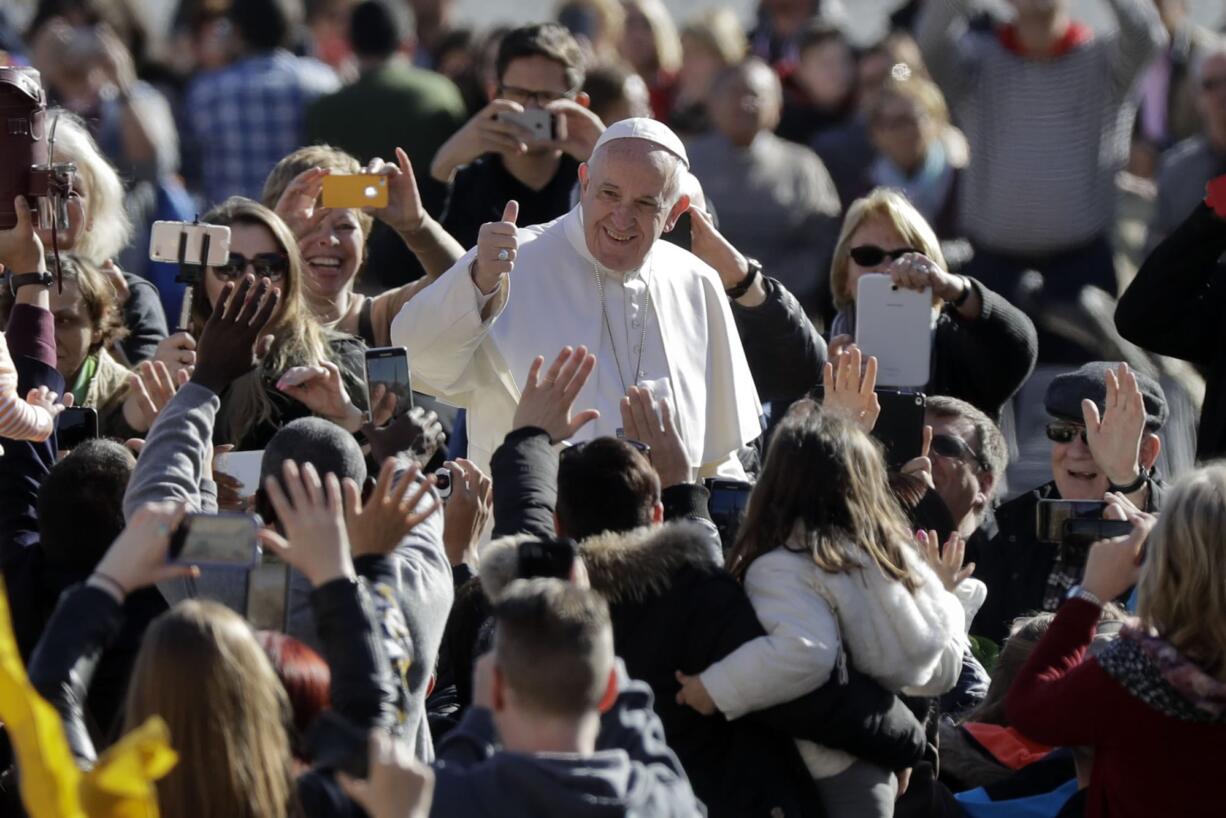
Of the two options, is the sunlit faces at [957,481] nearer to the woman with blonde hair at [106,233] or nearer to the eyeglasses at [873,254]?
the eyeglasses at [873,254]

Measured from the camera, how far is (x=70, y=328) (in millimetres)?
6281

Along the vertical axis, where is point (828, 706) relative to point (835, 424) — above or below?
below

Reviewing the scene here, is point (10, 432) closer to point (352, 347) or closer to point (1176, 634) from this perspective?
point (352, 347)

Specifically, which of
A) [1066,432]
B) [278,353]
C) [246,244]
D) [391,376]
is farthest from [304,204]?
[1066,432]

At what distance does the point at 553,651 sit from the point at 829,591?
1.15 meters

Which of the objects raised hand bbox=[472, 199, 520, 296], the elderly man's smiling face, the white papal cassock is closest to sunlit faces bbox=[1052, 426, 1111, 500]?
the white papal cassock

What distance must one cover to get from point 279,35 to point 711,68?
7.88ft

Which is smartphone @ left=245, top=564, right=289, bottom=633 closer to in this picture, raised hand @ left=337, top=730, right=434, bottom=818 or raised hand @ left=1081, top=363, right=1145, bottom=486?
raised hand @ left=337, top=730, right=434, bottom=818


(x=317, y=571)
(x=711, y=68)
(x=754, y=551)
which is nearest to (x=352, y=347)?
(x=754, y=551)

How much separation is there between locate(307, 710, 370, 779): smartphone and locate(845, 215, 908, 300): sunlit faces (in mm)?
3493

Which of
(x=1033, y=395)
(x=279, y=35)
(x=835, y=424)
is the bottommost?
(x=1033, y=395)

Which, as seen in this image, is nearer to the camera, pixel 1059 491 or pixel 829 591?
pixel 829 591

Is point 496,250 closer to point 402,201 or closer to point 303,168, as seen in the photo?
point 402,201

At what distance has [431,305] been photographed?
231 inches
